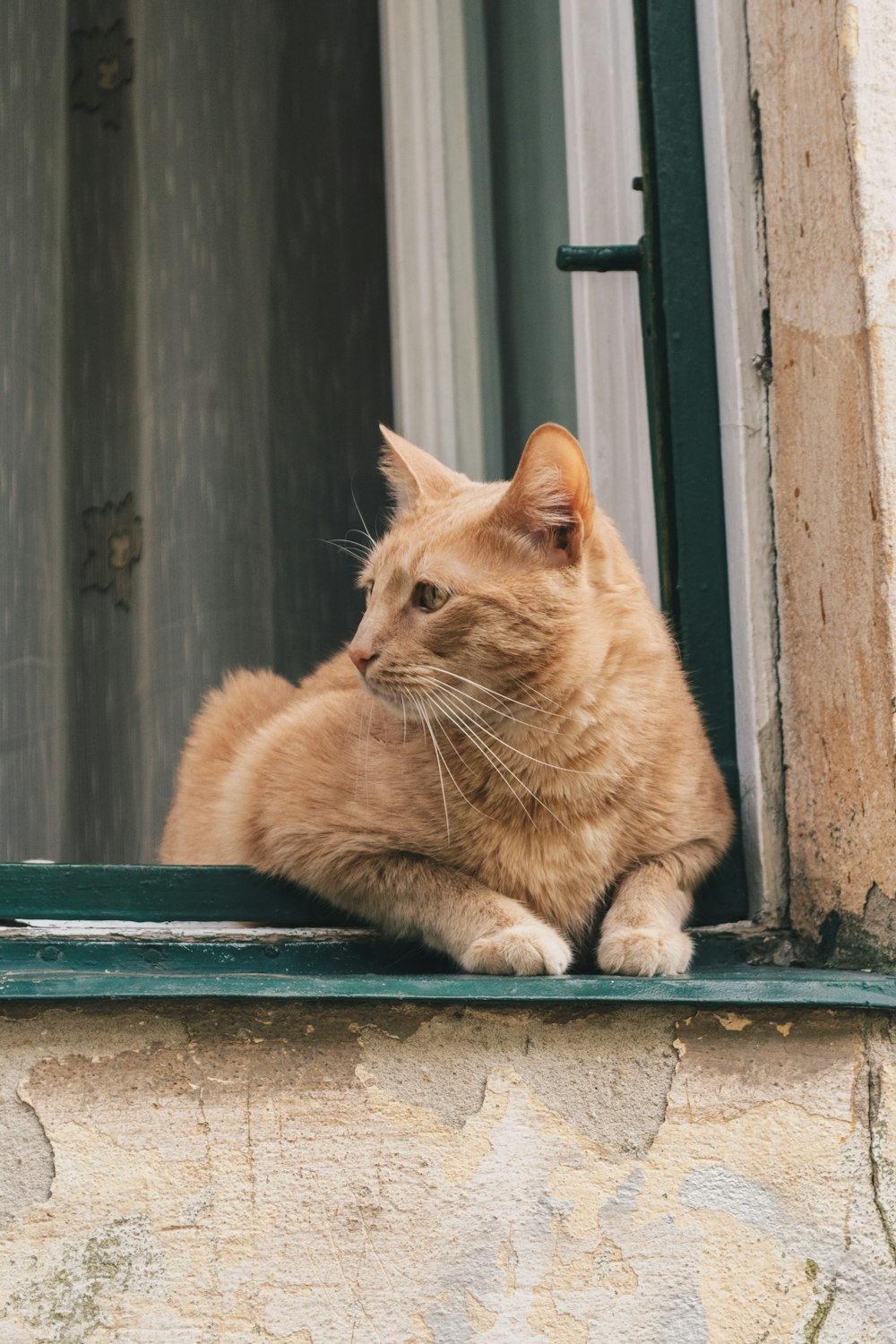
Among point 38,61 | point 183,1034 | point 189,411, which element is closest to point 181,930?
point 183,1034

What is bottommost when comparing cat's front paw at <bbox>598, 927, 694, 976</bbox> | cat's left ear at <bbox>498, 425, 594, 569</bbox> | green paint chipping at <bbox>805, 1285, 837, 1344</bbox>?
green paint chipping at <bbox>805, 1285, 837, 1344</bbox>

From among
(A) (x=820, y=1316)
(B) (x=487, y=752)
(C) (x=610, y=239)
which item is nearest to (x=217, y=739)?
(B) (x=487, y=752)

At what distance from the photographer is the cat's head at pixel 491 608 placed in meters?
1.93

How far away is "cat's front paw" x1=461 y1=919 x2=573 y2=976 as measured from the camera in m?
1.73

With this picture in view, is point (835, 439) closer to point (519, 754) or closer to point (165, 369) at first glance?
point (519, 754)

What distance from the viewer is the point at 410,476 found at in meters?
2.20

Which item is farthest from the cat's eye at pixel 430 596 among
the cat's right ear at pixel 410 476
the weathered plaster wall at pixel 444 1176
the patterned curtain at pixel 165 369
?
the patterned curtain at pixel 165 369

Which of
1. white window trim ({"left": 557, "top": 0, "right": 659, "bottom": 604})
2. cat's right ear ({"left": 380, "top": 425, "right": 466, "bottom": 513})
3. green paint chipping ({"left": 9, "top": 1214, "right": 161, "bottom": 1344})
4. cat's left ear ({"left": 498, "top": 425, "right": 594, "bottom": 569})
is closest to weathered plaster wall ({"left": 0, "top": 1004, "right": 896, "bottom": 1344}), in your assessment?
green paint chipping ({"left": 9, "top": 1214, "right": 161, "bottom": 1344})

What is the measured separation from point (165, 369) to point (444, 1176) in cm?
242

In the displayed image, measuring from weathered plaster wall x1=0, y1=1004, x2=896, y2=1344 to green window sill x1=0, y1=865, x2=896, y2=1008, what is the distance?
0.04 meters

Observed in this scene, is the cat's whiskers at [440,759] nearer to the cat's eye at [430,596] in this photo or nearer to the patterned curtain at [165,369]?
the cat's eye at [430,596]

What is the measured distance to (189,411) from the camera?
3389 mm

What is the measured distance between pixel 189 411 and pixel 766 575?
182cm

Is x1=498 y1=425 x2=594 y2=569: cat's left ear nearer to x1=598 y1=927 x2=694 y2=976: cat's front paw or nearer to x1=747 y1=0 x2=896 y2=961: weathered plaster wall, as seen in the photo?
x1=747 y1=0 x2=896 y2=961: weathered plaster wall
